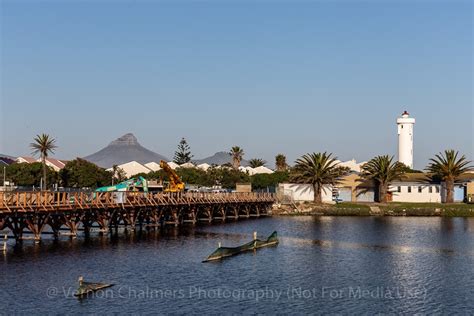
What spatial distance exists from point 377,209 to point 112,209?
5366 centimetres

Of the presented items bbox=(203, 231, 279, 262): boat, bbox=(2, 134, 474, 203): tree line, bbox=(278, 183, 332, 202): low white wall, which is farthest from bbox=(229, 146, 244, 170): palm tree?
bbox=(203, 231, 279, 262): boat

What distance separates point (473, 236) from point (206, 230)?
31150 mm

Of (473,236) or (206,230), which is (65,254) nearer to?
(206,230)

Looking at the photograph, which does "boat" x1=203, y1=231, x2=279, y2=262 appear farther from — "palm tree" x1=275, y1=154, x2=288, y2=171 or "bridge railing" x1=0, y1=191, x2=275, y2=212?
"palm tree" x1=275, y1=154, x2=288, y2=171

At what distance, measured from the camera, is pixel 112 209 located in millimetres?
72125

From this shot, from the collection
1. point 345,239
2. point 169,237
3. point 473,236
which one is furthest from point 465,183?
point 169,237

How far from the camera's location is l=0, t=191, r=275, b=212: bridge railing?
5978 centimetres

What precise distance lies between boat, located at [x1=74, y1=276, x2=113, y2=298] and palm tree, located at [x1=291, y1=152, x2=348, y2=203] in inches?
3124

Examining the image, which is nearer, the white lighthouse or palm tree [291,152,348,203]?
palm tree [291,152,348,203]

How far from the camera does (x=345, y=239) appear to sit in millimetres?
72375

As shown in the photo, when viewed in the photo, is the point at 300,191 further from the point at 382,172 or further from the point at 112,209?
the point at 112,209

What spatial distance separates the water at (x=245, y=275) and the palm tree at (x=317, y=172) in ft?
141

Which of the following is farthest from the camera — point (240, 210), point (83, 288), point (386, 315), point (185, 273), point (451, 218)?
point (240, 210)

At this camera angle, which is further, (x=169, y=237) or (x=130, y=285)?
(x=169, y=237)
